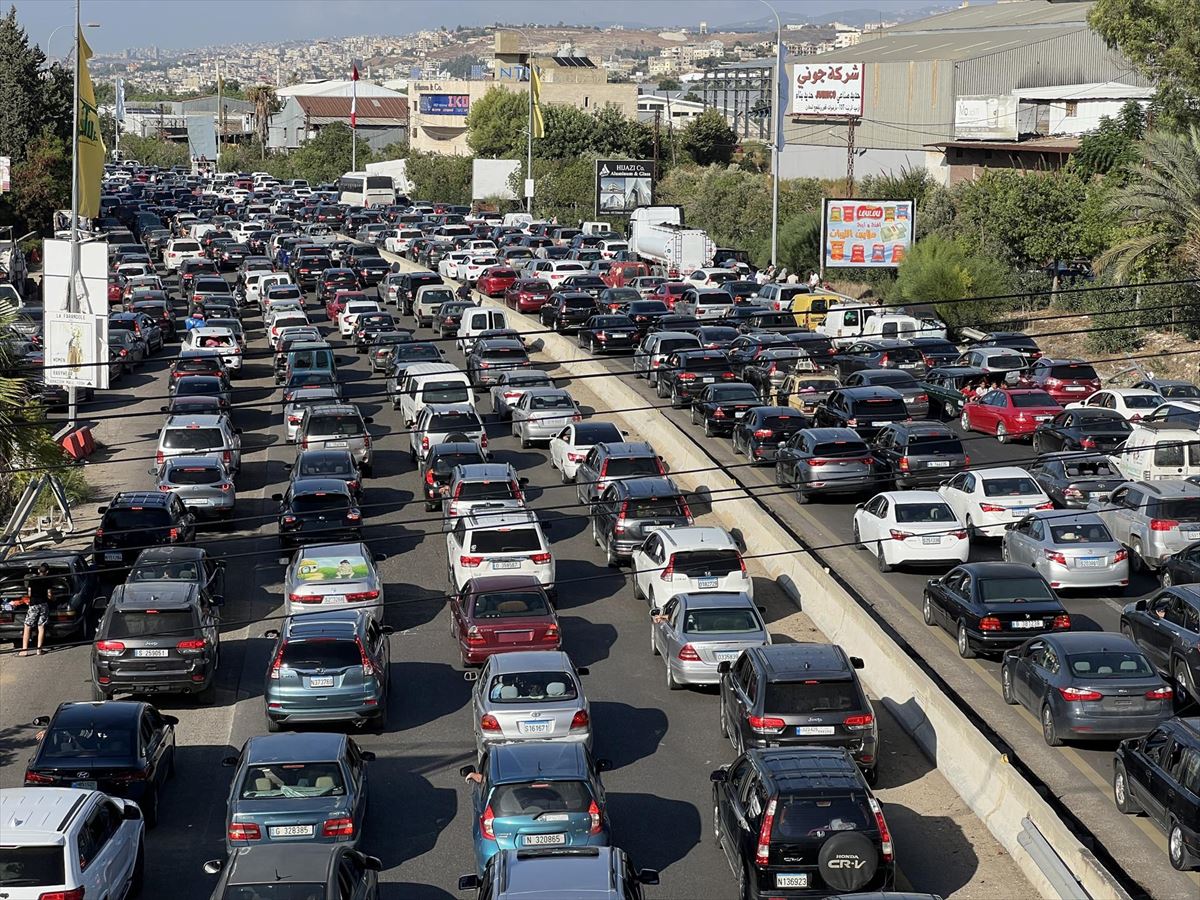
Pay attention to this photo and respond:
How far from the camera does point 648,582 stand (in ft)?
90.3

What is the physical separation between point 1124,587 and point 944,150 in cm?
6148

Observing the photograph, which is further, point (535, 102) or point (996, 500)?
point (535, 102)

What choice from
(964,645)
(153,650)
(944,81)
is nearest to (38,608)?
(153,650)

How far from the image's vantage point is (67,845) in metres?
15.1

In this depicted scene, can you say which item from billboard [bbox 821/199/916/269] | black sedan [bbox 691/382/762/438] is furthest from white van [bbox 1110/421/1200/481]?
billboard [bbox 821/199/916/269]

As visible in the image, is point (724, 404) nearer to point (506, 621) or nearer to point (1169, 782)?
point (506, 621)

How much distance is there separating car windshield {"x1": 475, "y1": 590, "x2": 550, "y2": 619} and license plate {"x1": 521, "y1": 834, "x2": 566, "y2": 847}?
767cm

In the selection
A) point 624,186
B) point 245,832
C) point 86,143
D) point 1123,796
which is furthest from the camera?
point 624,186

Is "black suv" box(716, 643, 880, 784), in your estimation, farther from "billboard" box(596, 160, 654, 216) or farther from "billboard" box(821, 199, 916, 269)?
"billboard" box(596, 160, 654, 216)

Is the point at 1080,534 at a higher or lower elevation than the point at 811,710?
higher

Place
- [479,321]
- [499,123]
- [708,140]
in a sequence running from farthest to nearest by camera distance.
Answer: [499,123]
[708,140]
[479,321]

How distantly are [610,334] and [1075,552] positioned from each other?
24.7 m

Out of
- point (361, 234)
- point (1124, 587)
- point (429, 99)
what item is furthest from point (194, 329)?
point (429, 99)

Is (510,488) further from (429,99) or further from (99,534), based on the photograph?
(429,99)
